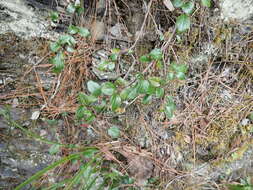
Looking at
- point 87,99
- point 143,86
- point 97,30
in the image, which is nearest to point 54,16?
point 97,30

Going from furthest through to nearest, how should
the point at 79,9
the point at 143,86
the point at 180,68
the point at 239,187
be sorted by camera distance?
the point at 239,187 → the point at 79,9 → the point at 180,68 → the point at 143,86

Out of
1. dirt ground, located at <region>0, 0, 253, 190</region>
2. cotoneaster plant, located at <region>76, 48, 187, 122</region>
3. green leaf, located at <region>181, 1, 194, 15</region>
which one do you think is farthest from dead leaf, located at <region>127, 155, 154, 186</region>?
green leaf, located at <region>181, 1, 194, 15</region>

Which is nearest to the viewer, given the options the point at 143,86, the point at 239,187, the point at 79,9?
the point at 143,86

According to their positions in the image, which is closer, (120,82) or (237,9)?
(120,82)

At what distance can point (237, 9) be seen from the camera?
46.4 inches

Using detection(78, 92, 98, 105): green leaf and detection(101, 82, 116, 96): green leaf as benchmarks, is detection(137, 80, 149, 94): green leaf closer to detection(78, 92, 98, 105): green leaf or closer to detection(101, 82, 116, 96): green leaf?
detection(101, 82, 116, 96): green leaf

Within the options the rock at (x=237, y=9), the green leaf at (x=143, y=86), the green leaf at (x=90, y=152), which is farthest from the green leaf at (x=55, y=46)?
the rock at (x=237, y=9)

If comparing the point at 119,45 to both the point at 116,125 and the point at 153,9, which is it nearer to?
the point at 153,9

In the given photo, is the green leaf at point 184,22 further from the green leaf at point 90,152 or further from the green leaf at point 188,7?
the green leaf at point 90,152

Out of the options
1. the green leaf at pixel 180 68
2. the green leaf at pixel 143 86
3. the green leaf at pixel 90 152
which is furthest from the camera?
the green leaf at pixel 90 152

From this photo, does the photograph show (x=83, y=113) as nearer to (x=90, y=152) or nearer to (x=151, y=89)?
(x=90, y=152)

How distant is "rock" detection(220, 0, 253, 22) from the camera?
1167 millimetres

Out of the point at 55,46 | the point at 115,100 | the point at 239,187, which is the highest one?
the point at 55,46

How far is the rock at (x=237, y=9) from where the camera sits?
45.9 inches
